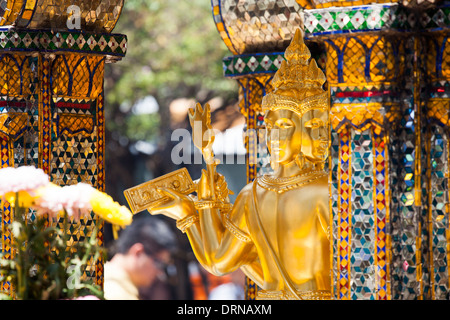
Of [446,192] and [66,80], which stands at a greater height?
[66,80]

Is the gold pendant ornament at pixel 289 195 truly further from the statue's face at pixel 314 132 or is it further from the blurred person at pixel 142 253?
the blurred person at pixel 142 253

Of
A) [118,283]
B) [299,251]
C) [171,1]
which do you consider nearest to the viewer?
[299,251]

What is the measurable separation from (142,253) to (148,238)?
0.75ft

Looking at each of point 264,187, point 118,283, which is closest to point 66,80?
point 264,187

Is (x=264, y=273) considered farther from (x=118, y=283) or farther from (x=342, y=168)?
(x=118, y=283)

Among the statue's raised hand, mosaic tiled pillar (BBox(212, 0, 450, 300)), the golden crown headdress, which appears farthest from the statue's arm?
mosaic tiled pillar (BBox(212, 0, 450, 300))

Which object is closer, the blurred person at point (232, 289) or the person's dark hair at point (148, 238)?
the blurred person at point (232, 289)

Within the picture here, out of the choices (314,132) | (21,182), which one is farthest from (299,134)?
(21,182)

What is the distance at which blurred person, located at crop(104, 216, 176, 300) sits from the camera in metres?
13.6

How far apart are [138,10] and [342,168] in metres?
10.3

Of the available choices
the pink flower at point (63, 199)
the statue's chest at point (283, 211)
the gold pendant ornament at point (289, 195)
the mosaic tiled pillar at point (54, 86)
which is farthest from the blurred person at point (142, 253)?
the pink flower at point (63, 199)

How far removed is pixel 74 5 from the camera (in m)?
6.11

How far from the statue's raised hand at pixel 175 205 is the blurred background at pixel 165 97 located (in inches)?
301

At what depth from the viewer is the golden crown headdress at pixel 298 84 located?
5.78 m
